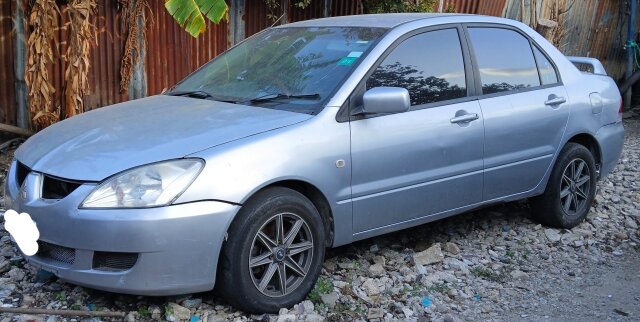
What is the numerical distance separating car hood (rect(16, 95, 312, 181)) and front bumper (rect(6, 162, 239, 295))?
21 cm

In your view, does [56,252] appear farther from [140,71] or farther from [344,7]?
[344,7]

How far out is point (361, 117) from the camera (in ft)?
14.4

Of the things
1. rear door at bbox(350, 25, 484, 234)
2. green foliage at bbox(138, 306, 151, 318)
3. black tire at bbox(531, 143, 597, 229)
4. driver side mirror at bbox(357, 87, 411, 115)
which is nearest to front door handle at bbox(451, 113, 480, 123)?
rear door at bbox(350, 25, 484, 234)

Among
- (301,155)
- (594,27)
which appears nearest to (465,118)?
(301,155)

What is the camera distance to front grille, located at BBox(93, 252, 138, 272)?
3629 mm

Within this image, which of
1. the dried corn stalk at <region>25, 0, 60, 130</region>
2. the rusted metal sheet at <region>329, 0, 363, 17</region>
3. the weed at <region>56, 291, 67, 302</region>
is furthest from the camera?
the rusted metal sheet at <region>329, 0, 363, 17</region>

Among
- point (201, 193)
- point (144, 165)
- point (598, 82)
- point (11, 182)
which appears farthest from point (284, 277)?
point (598, 82)

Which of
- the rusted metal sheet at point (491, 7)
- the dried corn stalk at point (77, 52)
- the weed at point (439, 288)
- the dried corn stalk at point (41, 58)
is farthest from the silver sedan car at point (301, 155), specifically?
the rusted metal sheet at point (491, 7)

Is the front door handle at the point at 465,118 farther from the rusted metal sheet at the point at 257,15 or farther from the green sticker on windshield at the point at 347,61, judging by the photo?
the rusted metal sheet at the point at 257,15

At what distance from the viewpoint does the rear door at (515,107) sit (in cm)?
521

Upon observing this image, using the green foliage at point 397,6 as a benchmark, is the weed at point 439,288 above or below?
below

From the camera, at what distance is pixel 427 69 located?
494 centimetres

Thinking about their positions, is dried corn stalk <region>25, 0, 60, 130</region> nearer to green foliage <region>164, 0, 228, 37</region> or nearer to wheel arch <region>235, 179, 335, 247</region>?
green foliage <region>164, 0, 228, 37</region>

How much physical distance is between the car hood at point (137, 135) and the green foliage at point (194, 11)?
2.25m
